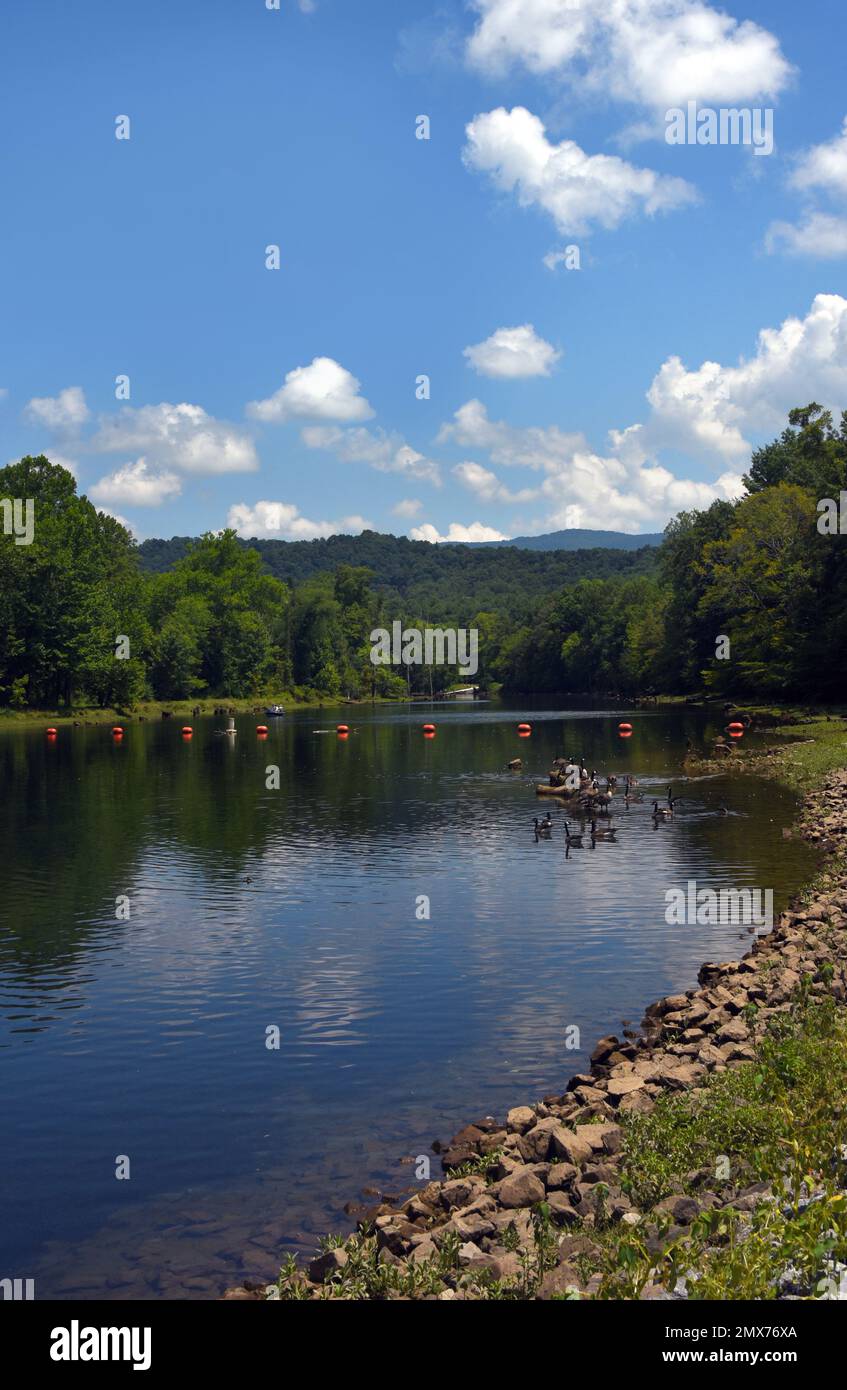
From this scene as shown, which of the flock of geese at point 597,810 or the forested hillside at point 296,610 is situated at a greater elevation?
the forested hillside at point 296,610

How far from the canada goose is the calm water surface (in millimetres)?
1313

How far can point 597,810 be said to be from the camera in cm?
4819

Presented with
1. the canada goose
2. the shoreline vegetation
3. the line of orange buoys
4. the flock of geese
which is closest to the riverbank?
the line of orange buoys

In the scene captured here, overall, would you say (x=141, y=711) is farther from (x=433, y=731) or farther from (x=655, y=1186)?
(x=655, y=1186)

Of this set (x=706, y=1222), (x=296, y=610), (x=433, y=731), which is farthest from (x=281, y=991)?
(x=296, y=610)

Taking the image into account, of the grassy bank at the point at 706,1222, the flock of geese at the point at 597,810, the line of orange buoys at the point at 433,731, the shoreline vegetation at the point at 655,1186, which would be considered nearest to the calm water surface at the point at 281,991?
the flock of geese at the point at 597,810

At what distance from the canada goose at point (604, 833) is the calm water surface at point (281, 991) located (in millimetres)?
1313

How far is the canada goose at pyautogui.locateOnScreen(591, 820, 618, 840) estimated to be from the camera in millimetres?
41375

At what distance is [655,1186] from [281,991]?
11921 millimetres

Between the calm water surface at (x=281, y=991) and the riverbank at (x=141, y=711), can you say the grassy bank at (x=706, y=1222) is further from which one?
the riverbank at (x=141, y=711)

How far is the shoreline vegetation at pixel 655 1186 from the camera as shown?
8.87 m

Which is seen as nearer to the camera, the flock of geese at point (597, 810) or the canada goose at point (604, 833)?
the flock of geese at point (597, 810)

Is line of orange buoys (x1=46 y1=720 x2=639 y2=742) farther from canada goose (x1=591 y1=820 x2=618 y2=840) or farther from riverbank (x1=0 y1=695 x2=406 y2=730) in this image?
canada goose (x1=591 y1=820 x2=618 y2=840)
